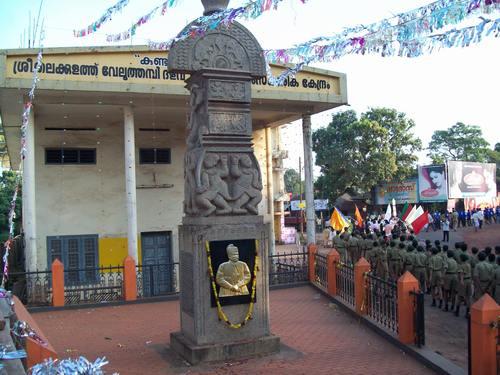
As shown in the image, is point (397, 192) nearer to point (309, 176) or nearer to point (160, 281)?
point (309, 176)

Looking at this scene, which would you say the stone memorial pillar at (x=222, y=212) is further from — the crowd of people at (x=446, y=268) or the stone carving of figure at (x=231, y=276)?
the crowd of people at (x=446, y=268)

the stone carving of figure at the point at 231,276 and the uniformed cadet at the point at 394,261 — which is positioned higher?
the stone carving of figure at the point at 231,276

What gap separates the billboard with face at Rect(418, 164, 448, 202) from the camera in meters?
39.2

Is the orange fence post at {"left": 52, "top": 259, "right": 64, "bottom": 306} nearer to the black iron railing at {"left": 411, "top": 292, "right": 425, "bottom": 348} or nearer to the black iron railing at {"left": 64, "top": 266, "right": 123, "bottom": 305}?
the black iron railing at {"left": 64, "top": 266, "right": 123, "bottom": 305}

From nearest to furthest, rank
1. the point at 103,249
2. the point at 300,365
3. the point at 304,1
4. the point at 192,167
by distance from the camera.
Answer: the point at 304,1 < the point at 300,365 < the point at 192,167 < the point at 103,249

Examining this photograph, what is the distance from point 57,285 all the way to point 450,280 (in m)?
9.63

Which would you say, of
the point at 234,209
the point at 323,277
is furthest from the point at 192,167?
the point at 323,277

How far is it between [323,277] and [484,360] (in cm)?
799

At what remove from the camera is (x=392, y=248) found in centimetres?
1465

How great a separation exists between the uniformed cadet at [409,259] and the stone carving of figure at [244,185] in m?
7.03

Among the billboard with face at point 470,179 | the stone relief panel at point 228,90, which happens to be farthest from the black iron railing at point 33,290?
the billboard with face at point 470,179

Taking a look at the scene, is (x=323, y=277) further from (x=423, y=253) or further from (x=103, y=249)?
(x=103, y=249)

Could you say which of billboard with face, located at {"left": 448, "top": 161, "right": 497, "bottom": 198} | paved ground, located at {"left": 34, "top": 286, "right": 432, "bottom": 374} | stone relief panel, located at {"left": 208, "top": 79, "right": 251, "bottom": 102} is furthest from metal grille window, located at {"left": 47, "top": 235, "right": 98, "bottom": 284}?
Result: billboard with face, located at {"left": 448, "top": 161, "right": 497, "bottom": 198}

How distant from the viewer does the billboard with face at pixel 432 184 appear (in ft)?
129
